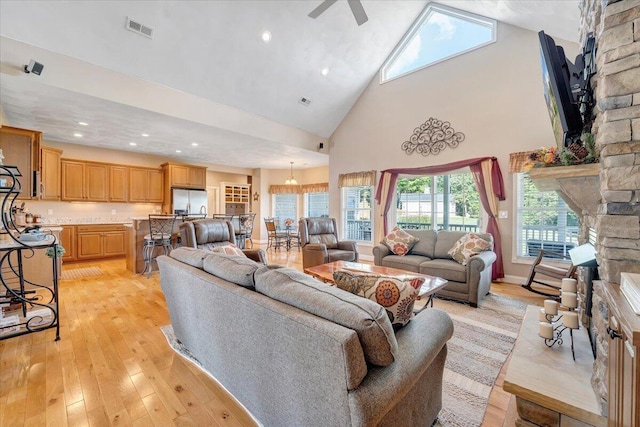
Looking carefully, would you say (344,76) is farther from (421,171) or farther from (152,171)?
(152,171)

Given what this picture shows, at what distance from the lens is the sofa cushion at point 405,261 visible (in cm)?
381

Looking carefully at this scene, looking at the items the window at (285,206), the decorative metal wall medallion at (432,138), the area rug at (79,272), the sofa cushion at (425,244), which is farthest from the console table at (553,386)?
the window at (285,206)

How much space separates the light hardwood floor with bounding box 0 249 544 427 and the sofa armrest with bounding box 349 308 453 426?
0.73m

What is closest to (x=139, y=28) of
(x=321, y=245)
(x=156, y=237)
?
(x=156, y=237)

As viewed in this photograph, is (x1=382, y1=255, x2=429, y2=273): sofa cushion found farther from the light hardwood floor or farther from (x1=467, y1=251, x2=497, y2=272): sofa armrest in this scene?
the light hardwood floor

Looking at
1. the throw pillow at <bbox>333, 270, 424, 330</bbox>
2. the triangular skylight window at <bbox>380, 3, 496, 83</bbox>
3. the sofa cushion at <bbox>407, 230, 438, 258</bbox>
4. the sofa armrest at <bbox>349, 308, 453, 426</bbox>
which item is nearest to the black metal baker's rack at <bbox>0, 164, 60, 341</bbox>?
the throw pillow at <bbox>333, 270, 424, 330</bbox>

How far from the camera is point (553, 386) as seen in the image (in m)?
1.41

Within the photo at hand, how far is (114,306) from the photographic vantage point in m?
3.27

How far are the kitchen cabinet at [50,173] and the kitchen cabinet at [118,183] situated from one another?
0.93 meters

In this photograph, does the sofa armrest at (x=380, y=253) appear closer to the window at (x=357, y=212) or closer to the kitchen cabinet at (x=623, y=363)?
the window at (x=357, y=212)

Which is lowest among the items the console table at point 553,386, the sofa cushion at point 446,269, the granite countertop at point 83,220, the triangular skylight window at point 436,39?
the console table at point 553,386

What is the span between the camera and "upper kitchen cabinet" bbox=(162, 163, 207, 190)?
717 cm

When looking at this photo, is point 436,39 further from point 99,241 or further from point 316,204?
point 99,241

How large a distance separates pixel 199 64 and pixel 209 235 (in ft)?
8.69
